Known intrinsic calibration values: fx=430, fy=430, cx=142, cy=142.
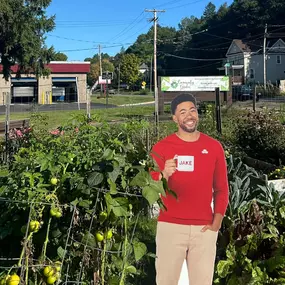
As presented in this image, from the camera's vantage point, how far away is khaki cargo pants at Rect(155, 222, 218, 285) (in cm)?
276

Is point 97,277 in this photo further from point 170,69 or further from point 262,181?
point 170,69

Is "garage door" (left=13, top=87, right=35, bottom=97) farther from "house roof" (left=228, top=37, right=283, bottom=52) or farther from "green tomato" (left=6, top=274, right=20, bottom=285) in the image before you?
"green tomato" (left=6, top=274, right=20, bottom=285)

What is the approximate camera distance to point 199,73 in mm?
90812

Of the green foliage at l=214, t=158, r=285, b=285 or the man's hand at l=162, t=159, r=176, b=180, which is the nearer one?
the man's hand at l=162, t=159, r=176, b=180

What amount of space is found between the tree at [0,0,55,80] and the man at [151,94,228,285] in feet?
91.4

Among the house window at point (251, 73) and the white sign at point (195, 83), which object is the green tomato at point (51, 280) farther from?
the house window at point (251, 73)

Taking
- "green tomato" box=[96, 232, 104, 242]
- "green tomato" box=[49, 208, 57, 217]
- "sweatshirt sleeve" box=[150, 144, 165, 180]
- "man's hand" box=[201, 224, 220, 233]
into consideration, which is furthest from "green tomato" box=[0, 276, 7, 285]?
"man's hand" box=[201, 224, 220, 233]

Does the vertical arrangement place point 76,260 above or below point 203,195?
below

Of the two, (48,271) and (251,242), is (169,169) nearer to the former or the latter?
(48,271)

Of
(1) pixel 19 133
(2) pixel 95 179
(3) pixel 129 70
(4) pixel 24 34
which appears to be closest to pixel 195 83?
(1) pixel 19 133

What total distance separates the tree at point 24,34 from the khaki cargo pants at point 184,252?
91.8 ft

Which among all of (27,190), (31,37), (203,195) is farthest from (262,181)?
(31,37)

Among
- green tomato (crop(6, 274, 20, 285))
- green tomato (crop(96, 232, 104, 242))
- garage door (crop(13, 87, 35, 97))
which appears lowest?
green tomato (crop(6, 274, 20, 285))

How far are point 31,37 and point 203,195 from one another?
2951 centimetres
